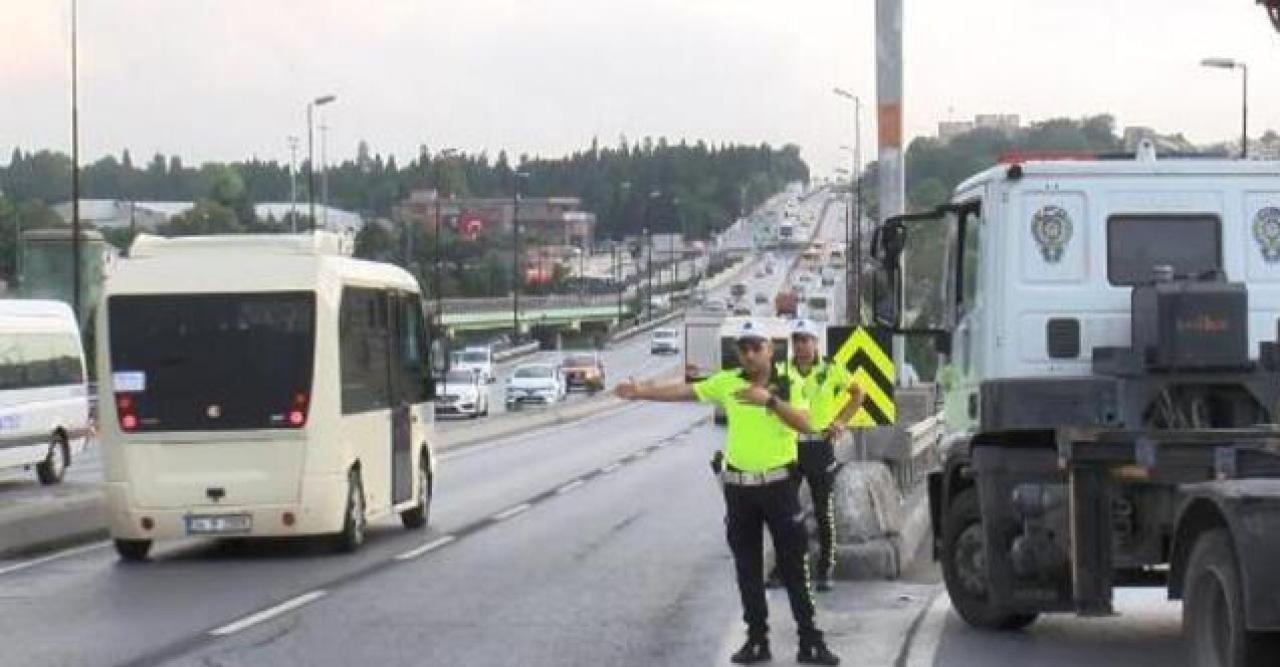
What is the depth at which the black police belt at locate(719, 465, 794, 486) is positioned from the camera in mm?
→ 10461

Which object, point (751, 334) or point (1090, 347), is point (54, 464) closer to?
point (751, 334)

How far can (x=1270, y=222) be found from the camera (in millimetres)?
11297

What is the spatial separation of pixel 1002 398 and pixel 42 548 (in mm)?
11398

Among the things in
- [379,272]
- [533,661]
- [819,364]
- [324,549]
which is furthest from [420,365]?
[533,661]

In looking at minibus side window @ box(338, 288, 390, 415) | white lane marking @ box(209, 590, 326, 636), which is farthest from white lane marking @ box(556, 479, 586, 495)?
white lane marking @ box(209, 590, 326, 636)

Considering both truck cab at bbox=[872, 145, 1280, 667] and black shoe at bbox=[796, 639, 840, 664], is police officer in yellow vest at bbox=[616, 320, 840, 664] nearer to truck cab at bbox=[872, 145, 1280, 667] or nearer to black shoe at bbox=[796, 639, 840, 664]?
black shoe at bbox=[796, 639, 840, 664]

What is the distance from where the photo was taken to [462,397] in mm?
59188

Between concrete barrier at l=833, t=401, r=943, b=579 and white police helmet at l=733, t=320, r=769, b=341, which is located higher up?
white police helmet at l=733, t=320, r=769, b=341

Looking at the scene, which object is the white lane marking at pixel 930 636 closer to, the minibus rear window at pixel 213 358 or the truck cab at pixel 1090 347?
the truck cab at pixel 1090 347

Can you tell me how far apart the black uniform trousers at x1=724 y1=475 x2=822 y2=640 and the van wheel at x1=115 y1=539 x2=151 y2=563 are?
869 cm

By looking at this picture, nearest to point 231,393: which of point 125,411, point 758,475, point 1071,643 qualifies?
point 125,411

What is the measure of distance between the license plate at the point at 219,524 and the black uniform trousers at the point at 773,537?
301 inches

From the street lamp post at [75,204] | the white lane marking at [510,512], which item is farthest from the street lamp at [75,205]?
the white lane marking at [510,512]

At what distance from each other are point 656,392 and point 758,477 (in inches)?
28.4
